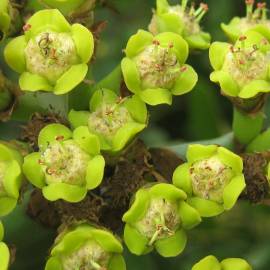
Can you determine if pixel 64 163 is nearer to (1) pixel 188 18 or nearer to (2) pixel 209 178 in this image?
(2) pixel 209 178

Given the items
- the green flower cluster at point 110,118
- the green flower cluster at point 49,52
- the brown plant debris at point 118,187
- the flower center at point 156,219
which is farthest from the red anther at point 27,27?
the flower center at point 156,219

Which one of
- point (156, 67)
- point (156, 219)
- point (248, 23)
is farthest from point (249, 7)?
point (156, 219)

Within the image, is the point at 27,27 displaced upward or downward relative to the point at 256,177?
upward

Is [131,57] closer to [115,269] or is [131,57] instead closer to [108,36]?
[115,269]

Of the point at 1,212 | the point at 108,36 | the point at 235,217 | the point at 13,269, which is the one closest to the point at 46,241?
the point at 13,269

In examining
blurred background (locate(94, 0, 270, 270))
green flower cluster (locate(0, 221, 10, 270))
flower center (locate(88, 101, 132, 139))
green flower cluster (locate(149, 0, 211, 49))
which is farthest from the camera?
blurred background (locate(94, 0, 270, 270))

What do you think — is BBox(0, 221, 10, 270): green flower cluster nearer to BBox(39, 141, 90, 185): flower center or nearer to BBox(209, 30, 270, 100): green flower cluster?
BBox(39, 141, 90, 185): flower center

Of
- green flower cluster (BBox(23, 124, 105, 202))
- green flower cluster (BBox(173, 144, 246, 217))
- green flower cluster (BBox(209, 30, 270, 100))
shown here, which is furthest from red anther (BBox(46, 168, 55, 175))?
green flower cluster (BBox(209, 30, 270, 100))
